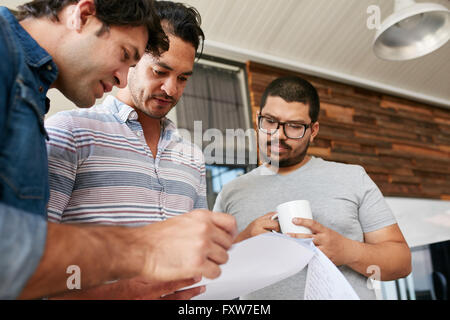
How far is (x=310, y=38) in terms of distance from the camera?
346 centimetres

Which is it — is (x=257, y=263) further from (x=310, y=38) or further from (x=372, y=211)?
(x=310, y=38)

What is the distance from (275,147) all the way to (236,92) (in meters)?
2.06

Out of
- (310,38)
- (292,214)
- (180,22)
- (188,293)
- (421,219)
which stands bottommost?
(188,293)

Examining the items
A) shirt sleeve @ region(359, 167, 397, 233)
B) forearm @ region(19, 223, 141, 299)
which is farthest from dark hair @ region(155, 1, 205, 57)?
forearm @ region(19, 223, 141, 299)

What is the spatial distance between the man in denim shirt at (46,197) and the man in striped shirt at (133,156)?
16 centimetres

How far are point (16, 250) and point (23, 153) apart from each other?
179 millimetres

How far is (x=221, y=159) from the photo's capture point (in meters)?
3.20

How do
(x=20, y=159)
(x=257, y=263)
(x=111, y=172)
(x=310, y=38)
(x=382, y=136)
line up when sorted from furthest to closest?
(x=382, y=136) → (x=310, y=38) → (x=111, y=172) → (x=257, y=263) → (x=20, y=159)

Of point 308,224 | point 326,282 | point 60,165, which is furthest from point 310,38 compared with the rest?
point 326,282

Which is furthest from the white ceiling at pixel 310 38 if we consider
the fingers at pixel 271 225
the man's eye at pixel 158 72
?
the fingers at pixel 271 225

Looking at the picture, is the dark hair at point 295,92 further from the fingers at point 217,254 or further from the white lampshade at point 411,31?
the fingers at point 217,254
